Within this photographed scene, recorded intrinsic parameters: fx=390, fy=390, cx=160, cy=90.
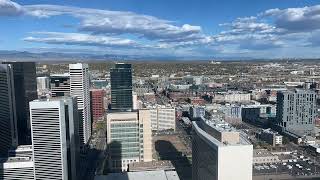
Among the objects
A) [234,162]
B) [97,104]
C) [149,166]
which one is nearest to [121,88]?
[97,104]

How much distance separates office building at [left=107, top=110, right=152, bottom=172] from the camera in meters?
34.9

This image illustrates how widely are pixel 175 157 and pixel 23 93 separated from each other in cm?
1798

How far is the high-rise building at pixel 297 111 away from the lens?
169ft

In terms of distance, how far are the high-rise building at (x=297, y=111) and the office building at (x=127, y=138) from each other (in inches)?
942

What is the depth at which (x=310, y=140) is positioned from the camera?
152ft

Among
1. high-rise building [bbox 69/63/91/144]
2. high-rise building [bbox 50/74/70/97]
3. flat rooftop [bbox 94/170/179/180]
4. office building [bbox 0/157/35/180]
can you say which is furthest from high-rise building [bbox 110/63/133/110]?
office building [bbox 0/157/35/180]

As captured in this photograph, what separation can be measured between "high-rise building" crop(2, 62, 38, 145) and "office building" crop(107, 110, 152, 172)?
935 centimetres

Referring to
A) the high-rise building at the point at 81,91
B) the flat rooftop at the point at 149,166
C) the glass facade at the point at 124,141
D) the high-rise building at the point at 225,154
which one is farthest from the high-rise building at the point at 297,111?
the high-rise building at the point at 225,154

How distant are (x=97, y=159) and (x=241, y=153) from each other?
23.7 metres

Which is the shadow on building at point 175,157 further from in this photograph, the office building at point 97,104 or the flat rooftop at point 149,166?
the office building at point 97,104

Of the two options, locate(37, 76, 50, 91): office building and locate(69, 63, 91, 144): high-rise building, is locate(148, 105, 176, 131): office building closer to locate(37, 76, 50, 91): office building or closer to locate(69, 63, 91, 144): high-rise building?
locate(69, 63, 91, 144): high-rise building

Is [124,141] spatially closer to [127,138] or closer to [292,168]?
[127,138]

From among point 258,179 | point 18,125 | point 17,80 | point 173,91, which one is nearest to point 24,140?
point 18,125

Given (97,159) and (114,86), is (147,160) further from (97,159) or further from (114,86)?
(114,86)
